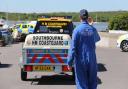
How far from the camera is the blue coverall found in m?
9.09

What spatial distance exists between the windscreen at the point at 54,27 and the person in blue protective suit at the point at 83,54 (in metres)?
7.26

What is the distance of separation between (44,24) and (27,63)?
2355mm

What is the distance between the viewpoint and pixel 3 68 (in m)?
19.5

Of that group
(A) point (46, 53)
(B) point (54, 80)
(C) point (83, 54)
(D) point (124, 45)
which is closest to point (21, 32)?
(D) point (124, 45)

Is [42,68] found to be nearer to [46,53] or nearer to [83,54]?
[46,53]

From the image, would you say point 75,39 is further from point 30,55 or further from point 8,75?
point 8,75

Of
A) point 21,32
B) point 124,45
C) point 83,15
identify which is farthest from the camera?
point 21,32

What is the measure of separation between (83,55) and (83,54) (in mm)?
19

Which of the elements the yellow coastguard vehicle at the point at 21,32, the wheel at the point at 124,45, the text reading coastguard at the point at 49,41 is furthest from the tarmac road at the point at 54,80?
the yellow coastguard vehicle at the point at 21,32

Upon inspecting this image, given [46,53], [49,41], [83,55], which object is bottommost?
[46,53]

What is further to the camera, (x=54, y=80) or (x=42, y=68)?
(x=54, y=80)

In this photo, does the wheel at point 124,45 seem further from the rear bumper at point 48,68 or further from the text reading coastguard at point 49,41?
the rear bumper at point 48,68

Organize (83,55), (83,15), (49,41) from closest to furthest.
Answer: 1. (83,55)
2. (83,15)
3. (49,41)

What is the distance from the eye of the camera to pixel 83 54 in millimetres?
9094
